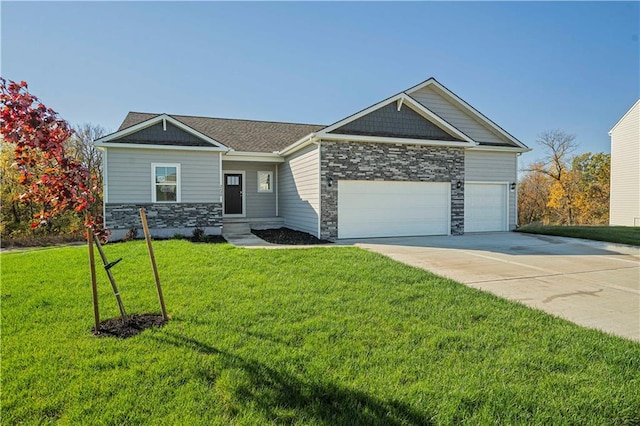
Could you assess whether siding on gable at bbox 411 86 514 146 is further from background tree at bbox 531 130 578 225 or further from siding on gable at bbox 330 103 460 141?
background tree at bbox 531 130 578 225

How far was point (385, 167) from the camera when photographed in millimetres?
12156

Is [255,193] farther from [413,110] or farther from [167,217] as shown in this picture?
[413,110]

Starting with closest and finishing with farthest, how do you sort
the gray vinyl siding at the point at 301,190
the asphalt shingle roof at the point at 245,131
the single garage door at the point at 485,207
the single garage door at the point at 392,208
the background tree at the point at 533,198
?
the gray vinyl siding at the point at 301,190 → the single garage door at the point at 392,208 → the single garage door at the point at 485,207 → the asphalt shingle roof at the point at 245,131 → the background tree at the point at 533,198

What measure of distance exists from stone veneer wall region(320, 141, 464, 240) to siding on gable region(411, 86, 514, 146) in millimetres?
2223

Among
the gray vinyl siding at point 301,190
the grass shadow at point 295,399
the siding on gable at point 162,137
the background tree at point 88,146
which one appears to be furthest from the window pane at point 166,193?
the background tree at point 88,146

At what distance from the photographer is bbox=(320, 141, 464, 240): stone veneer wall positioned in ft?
37.5

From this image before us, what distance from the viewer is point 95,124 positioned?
24.0 metres

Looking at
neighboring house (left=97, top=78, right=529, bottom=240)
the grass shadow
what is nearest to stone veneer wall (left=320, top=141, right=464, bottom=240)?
neighboring house (left=97, top=78, right=529, bottom=240)

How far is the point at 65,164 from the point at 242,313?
2572mm

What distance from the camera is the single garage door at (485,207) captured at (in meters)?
14.1

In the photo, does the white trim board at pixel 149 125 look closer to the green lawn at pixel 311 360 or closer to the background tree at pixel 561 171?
the green lawn at pixel 311 360

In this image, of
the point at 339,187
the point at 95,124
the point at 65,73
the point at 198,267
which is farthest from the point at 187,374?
the point at 95,124

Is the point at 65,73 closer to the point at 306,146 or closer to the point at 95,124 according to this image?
the point at 306,146

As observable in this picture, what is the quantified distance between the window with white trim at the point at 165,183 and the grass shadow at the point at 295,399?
10314 mm
